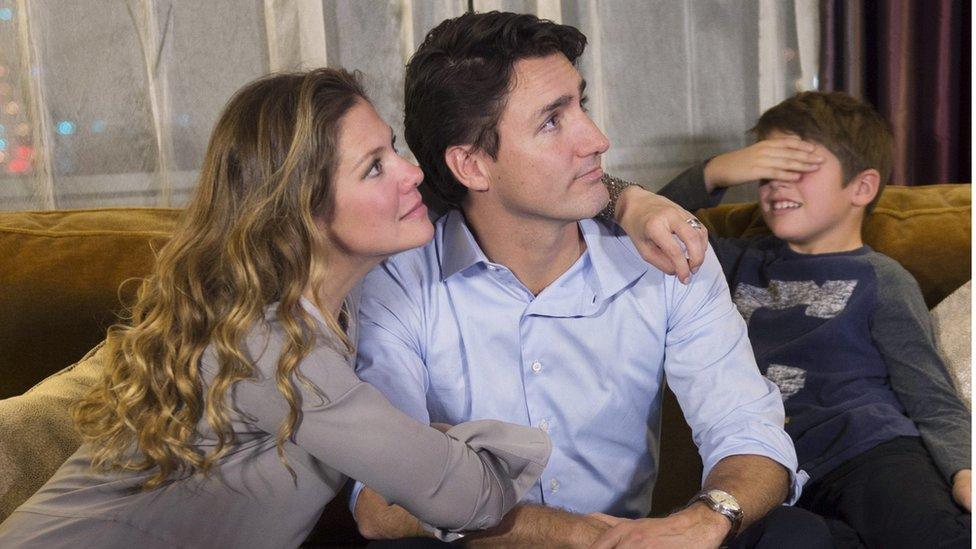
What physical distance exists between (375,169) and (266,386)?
13.9 inches

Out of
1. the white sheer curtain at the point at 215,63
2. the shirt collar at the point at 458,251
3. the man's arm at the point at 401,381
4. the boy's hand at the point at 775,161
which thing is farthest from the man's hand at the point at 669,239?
the white sheer curtain at the point at 215,63

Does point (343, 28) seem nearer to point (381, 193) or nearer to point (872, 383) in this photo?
point (381, 193)

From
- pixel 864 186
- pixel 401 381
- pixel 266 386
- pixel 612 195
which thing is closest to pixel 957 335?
pixel 864 186

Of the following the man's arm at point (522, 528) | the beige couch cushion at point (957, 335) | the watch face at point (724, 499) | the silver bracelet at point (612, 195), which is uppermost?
the silver bracelet at point (612, 195)

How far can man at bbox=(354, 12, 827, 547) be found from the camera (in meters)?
1.54

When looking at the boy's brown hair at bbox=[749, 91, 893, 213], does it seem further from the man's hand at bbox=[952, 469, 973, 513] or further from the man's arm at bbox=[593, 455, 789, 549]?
the man's arm at bbox=[593, 455, 789, 549]

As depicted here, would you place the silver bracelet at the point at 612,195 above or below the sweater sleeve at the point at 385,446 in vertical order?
above

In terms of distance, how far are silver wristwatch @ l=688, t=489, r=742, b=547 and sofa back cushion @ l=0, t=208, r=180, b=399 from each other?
3.40 ft

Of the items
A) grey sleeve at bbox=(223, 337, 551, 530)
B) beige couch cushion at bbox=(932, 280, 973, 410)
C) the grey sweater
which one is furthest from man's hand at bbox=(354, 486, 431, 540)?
beige couch cushion at bbox=(932, 280, 973, 410)

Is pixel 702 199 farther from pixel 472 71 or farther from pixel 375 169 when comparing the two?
pixel 375 169

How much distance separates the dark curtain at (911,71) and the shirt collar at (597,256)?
1.11 metres

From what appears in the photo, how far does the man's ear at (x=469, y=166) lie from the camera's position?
1629mm

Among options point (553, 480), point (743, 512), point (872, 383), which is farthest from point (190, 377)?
point (872, 383)

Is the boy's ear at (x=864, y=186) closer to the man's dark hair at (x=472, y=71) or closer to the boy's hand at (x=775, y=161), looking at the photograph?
the boy's hand at (x=775, y=161)
